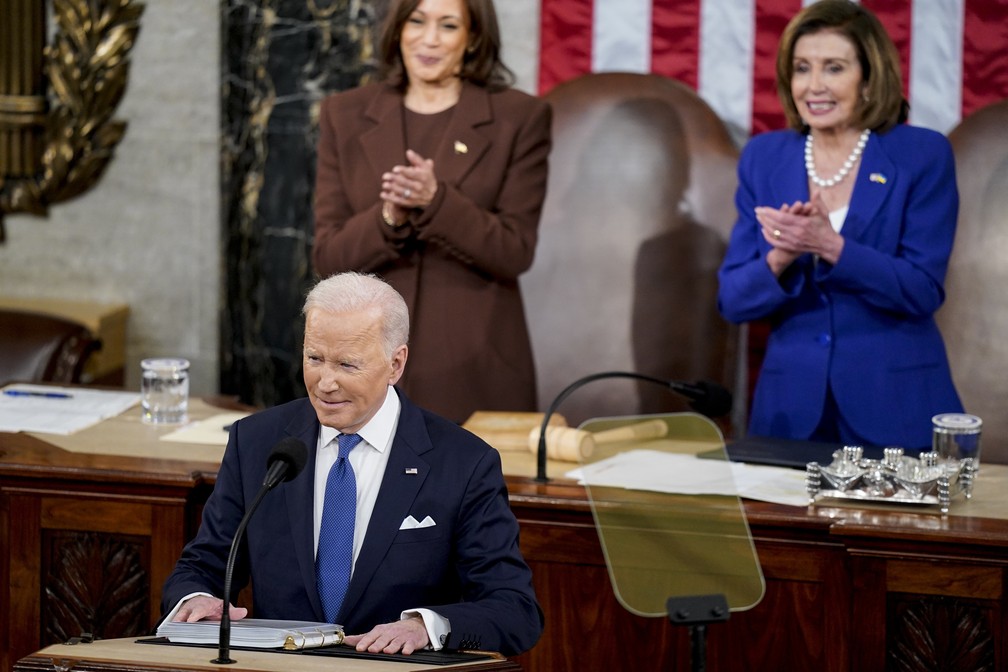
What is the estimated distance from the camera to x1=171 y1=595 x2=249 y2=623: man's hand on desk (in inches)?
108

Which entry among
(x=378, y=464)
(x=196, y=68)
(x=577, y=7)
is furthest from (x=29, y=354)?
(x=378, y=464)

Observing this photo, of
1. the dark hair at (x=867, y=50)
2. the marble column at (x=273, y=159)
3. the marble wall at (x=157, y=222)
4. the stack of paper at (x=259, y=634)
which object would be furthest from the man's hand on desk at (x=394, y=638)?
the marble wall at (x=157, y=222)

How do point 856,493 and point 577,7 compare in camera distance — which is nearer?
point 856,493

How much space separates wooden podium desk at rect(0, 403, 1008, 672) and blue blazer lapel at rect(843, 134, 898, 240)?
0.73 meters

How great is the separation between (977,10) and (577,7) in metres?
1.43

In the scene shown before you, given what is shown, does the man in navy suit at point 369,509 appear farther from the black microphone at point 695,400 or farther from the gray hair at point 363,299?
the black microphone at point 695,400

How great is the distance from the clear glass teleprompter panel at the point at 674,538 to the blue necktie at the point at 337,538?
0.48 metres

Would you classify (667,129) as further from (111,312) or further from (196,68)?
(111,312)

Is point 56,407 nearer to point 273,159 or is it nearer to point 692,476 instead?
point 273,159

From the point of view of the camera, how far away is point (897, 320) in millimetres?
4203

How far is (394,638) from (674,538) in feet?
1.83

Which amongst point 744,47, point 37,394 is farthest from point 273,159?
point 744,47

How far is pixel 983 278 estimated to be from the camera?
17.2 feet

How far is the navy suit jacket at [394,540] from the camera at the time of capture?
9.39 feet
